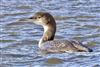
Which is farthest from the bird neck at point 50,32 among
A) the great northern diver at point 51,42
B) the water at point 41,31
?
the water at point 41,31

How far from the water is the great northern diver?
15 cm

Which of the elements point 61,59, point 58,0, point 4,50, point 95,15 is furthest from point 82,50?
point 58,0

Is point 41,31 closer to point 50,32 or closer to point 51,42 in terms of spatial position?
point 50,32

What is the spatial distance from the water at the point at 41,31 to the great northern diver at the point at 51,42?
0.51 feet

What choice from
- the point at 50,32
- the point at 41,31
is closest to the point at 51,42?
the point at 50,32

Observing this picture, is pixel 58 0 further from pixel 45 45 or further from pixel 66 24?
pixel 45 45

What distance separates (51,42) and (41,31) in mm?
2837

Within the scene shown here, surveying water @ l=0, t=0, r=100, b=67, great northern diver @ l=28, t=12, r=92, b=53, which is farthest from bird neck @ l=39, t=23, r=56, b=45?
water @ l=0, t=0, r=100, b=67

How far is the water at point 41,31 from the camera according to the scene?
14.5 metres

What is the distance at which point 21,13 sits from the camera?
21016 millimetres

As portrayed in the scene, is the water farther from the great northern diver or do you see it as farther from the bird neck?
the bird neck

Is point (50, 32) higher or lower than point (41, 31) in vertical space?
higher

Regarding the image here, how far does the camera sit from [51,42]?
51.5 ft

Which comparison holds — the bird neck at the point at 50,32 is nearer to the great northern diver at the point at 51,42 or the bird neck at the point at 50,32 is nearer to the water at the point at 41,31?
the great northern diver at the point at 51,42
